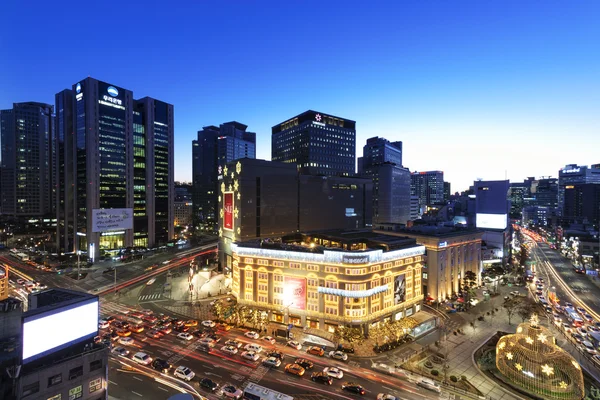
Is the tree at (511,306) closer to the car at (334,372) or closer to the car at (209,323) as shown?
the car at (334,372)

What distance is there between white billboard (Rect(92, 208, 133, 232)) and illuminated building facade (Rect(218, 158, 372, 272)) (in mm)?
48642

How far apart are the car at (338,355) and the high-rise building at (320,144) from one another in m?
114

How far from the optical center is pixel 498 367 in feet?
150

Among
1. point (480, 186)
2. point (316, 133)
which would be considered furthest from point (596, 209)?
point (316, 133)

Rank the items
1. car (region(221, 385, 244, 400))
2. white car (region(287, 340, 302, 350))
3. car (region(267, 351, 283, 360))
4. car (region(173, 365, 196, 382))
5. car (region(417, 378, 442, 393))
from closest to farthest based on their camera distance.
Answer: car (region(221, 385, 244, 400)) → car (region(417, 378, 442, 393)) → car (region(173, 365, 196, 382)) → car (region(267, 351, 283, 360)) → white car (region(287, 340, 302, 350))

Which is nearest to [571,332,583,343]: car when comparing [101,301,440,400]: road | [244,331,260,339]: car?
[101,301,440,400]: road

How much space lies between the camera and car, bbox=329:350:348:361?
47.1 metres

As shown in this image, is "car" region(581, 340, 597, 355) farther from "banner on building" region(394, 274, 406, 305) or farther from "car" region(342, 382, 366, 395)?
"car" region(342, 382, 366, 395)

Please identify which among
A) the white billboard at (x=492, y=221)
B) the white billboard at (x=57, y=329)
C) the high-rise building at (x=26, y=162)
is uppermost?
the high-rise building at (x=26, y=162)

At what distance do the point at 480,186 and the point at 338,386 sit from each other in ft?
421

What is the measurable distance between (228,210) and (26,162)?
177117 mm

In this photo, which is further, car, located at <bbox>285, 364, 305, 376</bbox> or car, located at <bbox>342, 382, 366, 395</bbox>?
car, located at <bbox>285, 364, 305, 376</bbox>

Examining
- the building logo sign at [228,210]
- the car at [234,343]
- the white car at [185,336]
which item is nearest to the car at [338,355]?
the car at [234,343]

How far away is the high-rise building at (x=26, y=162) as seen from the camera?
187m
